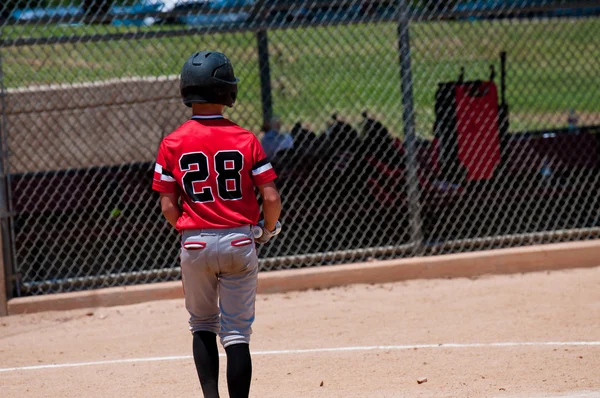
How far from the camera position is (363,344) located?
525 cm

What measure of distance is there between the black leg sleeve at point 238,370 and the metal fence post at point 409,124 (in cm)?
369

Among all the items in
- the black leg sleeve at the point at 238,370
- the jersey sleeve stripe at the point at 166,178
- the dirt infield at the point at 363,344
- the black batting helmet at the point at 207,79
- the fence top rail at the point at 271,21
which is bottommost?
the dirt infield at the point at 363,344

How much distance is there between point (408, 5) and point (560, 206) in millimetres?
3036

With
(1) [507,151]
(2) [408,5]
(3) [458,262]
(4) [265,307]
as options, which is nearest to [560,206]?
(1) [507,151]

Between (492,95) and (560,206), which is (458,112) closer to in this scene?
(492,95)

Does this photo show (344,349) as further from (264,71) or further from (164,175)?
(264,71)

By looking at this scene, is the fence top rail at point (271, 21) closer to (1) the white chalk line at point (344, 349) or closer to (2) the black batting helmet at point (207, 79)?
(1) the white chalk line at point (344, 349)

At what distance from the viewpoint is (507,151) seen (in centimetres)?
838

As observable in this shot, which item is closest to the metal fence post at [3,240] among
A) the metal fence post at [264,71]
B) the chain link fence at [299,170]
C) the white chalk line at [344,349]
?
the chain link fence at [299,170]

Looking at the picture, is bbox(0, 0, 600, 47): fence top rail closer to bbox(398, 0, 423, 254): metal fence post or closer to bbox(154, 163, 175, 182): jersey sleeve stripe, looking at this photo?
bbox(398, 0, 423, 254): metal fence post

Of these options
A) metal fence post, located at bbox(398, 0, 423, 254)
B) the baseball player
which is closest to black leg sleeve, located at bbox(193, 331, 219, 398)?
the baseball player

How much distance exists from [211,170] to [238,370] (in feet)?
3.04

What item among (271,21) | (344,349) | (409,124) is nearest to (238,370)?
(344,349)

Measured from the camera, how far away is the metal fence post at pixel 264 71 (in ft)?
25.6
